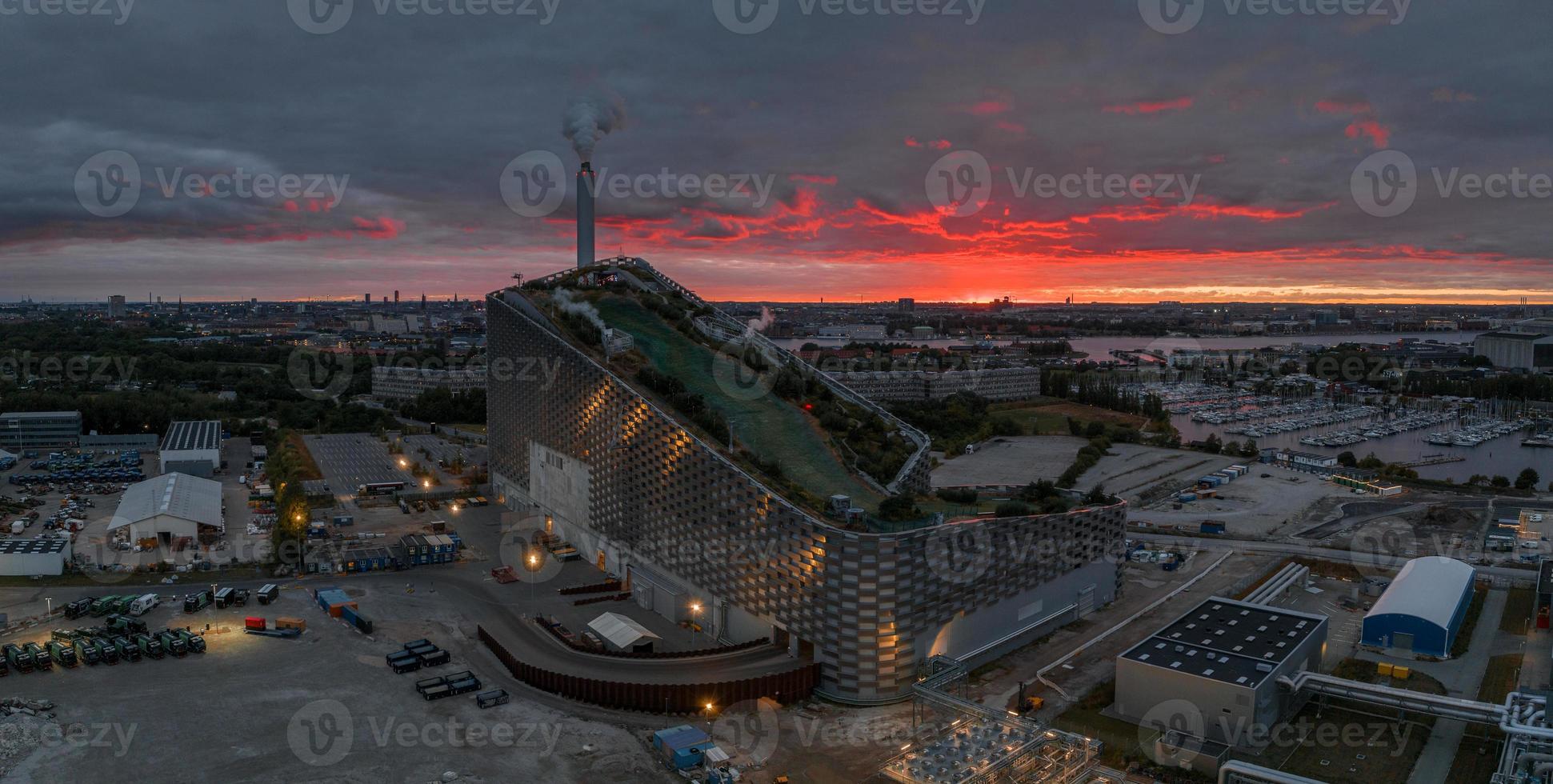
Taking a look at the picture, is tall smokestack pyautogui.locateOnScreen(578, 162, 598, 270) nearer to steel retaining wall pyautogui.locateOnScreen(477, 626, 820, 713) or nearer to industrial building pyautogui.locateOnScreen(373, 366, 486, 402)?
steel retaining wall pyautogui.locateOnScreen(477, 626, 820, 713)

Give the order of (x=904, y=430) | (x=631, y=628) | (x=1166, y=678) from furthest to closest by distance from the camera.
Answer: (x=904, y=430) → (x=631, y=628) → (x=1166, y=678)

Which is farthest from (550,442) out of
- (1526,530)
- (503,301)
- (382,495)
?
(1526,530)

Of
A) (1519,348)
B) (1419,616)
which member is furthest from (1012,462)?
(1519,348)

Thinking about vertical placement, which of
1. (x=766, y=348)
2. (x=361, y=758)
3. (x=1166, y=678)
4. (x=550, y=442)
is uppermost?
(x=766, y=348)

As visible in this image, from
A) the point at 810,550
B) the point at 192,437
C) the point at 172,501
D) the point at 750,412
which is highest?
the point at 750,412

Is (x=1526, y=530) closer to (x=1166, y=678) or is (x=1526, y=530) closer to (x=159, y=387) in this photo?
(x=1166, y=678)

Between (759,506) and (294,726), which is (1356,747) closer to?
(759,506)

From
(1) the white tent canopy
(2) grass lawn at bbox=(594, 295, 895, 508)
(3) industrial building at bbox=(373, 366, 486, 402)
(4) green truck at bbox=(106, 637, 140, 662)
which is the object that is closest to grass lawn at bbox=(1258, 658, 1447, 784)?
(2) grass lawn at bbox=(594, 295, 895, 508)
